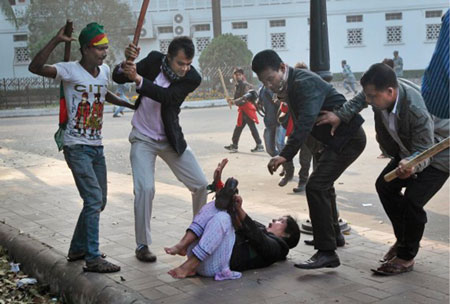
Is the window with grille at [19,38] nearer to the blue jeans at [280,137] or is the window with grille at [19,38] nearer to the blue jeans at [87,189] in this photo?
the blue jeans at [280,137]

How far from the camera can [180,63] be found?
5.04 meters

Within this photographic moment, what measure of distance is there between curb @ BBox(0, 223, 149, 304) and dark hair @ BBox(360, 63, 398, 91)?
83.5 inches

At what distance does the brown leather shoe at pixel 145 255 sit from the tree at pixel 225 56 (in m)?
25.3

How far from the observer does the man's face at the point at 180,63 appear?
16.5ft

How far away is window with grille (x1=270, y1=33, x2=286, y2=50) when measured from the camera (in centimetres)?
4009

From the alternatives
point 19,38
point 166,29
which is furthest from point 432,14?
point 19,38

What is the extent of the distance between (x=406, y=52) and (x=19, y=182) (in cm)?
3404

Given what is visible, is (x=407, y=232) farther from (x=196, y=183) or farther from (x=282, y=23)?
(x=282, y=23)

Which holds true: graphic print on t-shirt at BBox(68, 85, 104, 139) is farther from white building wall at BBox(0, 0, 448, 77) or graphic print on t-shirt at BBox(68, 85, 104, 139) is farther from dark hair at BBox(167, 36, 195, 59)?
white building wall at BBox(0, 0, 448, 77)

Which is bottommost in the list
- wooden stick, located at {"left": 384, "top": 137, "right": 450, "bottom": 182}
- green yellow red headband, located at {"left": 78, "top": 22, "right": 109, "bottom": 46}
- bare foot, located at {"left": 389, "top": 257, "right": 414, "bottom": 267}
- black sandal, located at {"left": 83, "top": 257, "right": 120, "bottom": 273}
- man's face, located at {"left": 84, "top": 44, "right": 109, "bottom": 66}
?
bare foot, located at {"left": 389, "top": 257, "right": 414, "bottom": 267}

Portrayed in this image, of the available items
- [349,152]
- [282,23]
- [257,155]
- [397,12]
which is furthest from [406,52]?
[349,152]

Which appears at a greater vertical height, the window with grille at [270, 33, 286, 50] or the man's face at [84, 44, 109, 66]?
→ the man's face at [84, 44, 109, 66]

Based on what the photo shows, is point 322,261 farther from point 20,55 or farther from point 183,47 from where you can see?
point 20,55

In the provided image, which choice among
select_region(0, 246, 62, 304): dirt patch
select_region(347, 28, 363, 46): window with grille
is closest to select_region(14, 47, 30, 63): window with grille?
select_region(347, 28, 363, 46): window with grille
